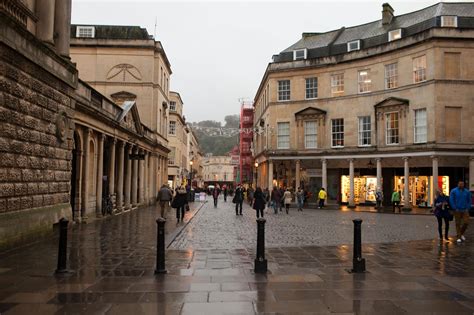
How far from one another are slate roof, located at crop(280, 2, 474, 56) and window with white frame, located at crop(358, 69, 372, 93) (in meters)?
2.98

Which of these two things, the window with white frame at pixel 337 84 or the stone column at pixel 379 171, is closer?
the stone column at pixel 379 171

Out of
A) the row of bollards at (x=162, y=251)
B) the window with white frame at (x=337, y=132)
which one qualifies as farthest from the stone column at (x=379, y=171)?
the row of bollards at (x=162, y=251)

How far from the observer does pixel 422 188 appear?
111 ft

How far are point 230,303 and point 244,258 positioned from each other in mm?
3731

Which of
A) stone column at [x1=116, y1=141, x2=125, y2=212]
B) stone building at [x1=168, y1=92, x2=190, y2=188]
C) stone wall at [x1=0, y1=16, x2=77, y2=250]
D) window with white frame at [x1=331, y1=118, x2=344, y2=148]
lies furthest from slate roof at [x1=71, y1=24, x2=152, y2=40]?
stone wall at [x1=0, y1=16, x2=77, y2=250]

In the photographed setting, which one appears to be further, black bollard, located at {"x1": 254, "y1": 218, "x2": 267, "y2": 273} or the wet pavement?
black bollard, located at {"x1": 254, "y1": 218, "x2": 267, "y2": 273}

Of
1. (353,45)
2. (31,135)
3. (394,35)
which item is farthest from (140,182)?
(394,35)

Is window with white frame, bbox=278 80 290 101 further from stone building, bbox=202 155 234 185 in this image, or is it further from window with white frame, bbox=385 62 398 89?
stone building, bbox=202 155 234 185

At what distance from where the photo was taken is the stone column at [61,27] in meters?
14.1

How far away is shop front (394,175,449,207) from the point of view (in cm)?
3253

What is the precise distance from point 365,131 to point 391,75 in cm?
486

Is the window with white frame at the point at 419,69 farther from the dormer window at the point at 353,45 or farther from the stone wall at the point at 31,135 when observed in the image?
the stone wall at the point at 31,135

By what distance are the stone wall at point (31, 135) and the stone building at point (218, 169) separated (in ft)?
421

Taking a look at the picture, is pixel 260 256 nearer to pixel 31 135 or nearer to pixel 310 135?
pixel 31 135
